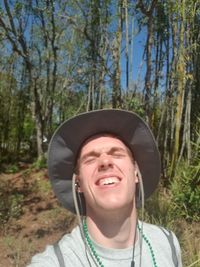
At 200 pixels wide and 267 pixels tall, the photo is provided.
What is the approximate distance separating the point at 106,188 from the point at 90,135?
0.21 m

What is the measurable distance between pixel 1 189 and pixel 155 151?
22.7 feet

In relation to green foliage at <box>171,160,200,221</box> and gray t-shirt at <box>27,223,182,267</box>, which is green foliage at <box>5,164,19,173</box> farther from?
gray t-shirt at <box>27,223,182,267</box>

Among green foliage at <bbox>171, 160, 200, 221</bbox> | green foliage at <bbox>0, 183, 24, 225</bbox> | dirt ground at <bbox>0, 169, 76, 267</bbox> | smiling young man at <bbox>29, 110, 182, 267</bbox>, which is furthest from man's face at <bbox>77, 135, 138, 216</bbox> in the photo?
green foliage at <bbox>0, 183, 24, 225</bbox>

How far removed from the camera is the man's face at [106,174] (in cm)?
134

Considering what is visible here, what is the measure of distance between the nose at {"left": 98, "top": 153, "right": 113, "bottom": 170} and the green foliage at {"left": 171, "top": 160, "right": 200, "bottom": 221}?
456 cm

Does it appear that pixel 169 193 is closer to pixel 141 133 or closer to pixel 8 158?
pixel 141 133

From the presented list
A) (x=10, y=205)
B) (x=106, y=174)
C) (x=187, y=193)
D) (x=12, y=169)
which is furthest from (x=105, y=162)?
(x=12, y=169)

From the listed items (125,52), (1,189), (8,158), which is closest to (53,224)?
(1,189)

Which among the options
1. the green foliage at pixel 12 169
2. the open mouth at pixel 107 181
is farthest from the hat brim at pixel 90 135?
the green foliage at pixel 12 169

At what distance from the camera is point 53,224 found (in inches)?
243

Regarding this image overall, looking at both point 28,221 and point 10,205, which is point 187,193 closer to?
point 28,221

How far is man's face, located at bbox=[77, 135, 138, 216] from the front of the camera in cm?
134

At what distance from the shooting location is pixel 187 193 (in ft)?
20.0

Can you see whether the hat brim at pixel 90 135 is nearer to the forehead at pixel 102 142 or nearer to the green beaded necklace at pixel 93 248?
the forehead at pixel 102 142
